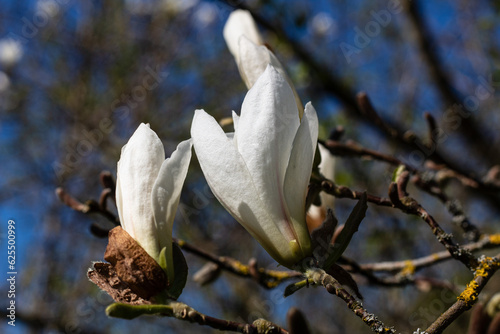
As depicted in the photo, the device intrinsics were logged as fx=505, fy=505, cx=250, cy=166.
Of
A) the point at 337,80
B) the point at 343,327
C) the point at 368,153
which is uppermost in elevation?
the point at 368,153

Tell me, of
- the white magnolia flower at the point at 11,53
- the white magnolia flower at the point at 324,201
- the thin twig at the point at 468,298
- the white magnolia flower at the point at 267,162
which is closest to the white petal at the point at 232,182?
the white magnolia flower at the point at 267,162

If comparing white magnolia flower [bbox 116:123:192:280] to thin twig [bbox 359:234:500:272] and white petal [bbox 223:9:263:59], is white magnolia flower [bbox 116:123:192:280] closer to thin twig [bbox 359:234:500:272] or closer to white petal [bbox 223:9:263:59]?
white petal [bbox 223:9:263:59]

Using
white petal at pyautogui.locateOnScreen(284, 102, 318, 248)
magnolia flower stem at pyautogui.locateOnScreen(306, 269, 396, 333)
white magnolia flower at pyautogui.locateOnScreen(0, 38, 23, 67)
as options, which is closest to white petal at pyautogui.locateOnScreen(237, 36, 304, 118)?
white petal at pyautogui.locateOnScreen(284, 102, 318, 248)

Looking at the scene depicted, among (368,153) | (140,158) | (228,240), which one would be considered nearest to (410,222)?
(228,240)

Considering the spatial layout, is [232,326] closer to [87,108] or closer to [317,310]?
[317,310]

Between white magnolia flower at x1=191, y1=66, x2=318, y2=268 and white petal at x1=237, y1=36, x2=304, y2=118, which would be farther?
white petal at x1=237, y1=36, x2=304, y2=118

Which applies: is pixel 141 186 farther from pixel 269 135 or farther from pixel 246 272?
pixel 246 272
